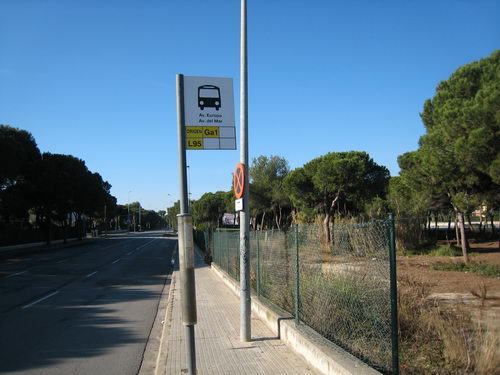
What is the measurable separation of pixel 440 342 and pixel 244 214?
3307mm

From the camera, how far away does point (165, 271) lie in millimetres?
20188

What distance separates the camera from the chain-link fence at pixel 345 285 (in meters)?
4.30

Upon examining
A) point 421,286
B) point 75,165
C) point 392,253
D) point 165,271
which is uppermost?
point 75,165

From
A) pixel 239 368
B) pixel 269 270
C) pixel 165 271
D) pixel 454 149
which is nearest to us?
pixel 239 368

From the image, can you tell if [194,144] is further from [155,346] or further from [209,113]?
[155,346]

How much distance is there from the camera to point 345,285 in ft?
17.6

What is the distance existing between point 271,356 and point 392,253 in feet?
9.36

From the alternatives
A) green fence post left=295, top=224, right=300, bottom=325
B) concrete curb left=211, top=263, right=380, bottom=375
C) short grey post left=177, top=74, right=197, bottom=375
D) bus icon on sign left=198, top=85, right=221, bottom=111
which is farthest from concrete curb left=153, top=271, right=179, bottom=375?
bus icon on sign left=198, top=85, right=221, bottom=111

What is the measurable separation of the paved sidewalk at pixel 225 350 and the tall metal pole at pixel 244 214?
0.40m

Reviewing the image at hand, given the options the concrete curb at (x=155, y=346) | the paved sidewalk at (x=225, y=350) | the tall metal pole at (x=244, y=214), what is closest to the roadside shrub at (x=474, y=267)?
the paved sidewalk at (x=225, y=350)

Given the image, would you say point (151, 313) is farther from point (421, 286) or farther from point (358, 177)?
point (358, 177)

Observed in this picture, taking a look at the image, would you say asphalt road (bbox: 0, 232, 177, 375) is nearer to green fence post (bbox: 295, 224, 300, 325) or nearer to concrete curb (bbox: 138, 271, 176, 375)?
concrete curb (bbox: 138, 271, 176, 375)

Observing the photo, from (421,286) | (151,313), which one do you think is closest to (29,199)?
(151,313)

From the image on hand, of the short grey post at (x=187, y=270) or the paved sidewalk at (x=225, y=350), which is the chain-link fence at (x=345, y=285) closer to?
the paved sidewalk at (x=225, y=350)
